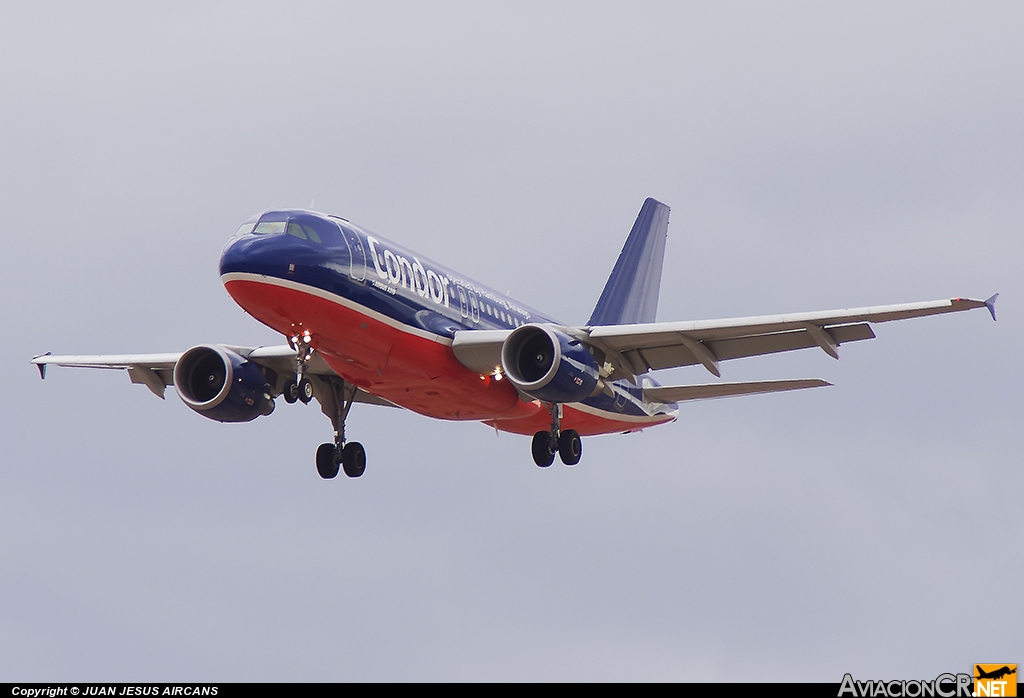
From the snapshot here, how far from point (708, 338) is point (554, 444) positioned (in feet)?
17.5

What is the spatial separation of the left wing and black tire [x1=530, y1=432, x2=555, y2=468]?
277 cm

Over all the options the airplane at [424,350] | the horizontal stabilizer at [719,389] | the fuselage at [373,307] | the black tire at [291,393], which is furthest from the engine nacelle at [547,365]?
the horizontal stabilizer at [719,389]

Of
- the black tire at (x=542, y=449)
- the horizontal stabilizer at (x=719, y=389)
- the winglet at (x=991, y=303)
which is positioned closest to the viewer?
the winglet at (x=991, y=303)

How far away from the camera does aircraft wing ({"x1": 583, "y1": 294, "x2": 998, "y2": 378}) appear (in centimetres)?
3309

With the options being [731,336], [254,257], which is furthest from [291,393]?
[731,336]

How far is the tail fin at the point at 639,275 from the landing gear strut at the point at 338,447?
9216 mm

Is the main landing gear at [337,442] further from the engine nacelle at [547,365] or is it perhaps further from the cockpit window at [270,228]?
the cockpit window at [270,228]

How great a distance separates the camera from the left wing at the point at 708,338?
3356 cm

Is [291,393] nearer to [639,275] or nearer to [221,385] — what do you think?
[221,385]

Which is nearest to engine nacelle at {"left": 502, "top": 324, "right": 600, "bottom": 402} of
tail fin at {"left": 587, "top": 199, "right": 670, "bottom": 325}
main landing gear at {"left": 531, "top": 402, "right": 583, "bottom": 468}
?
main landing gear at {"left": 531, "top": 402, "right": 583, "bottom": 468}

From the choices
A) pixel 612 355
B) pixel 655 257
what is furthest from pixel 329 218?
pixel 655 257

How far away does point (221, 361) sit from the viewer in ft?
127

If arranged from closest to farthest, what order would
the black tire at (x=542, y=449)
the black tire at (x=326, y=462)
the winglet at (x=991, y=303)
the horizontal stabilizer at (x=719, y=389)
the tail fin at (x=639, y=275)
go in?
A: 1. the winglet at (x=991, y=303)
2. the horizontal stabilizer at (x=719, y=389)
3. the black tire at (x=542, y=449)
4. the black tire at (x=326, y=462)
5. the tail fin at (x=639, y=275)

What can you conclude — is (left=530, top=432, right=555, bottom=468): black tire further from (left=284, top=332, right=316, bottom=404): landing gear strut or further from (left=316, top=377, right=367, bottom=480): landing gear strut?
(left=284, top=332, right=316, bottom=404): landing gear strut
